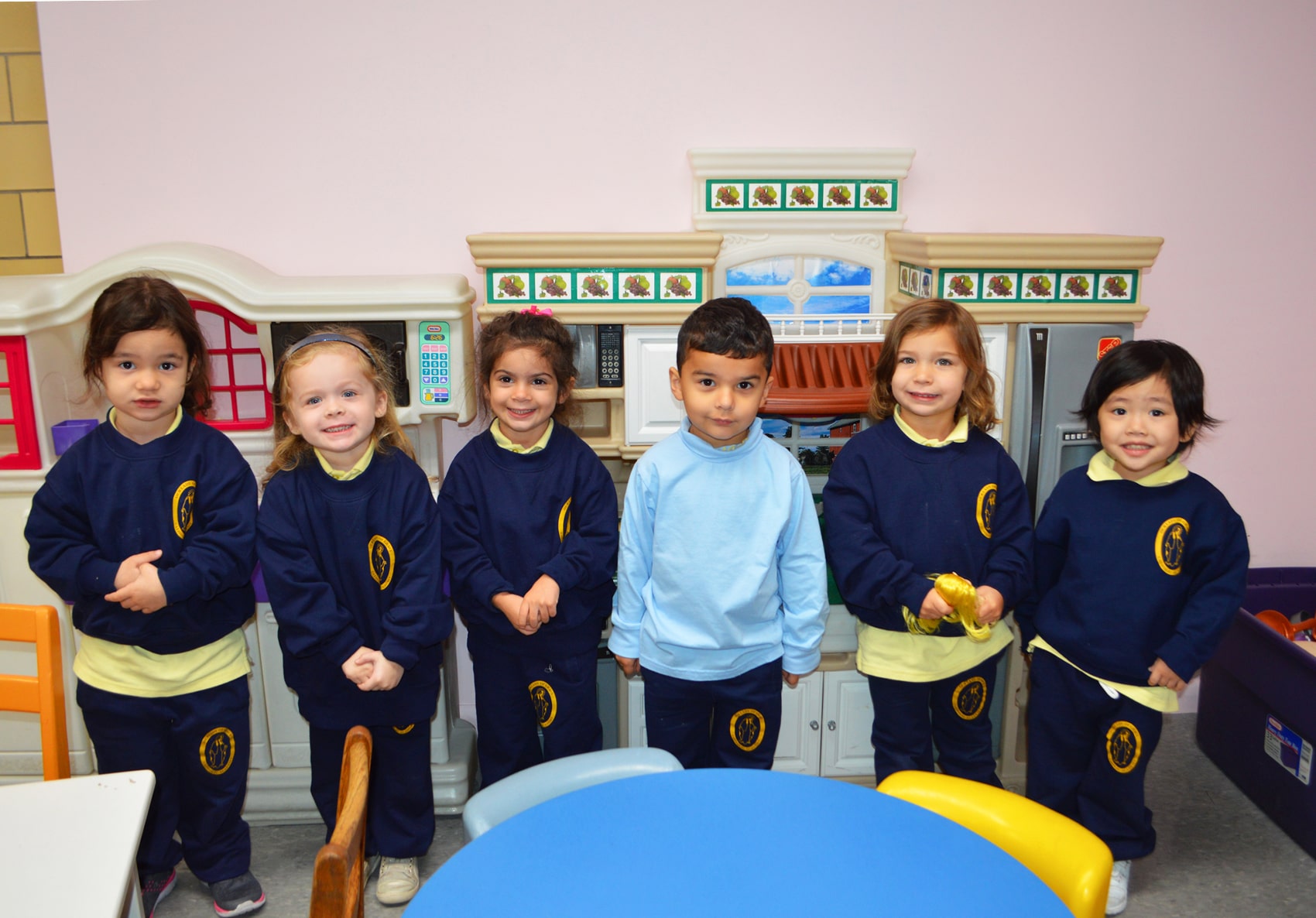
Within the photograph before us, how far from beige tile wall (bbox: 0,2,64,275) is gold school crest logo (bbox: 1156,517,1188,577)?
3.10m

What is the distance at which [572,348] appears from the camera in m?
2.42

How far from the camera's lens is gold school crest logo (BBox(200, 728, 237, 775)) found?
7.36ft

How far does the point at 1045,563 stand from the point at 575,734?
1205mm

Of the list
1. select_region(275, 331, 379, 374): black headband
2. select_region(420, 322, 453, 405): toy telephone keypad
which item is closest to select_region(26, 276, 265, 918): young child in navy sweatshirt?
select_region(275, 331, 379, 374): black headband

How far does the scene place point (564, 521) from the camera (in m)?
2.31

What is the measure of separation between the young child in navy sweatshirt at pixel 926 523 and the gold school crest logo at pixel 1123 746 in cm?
29

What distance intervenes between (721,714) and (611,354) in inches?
38.8

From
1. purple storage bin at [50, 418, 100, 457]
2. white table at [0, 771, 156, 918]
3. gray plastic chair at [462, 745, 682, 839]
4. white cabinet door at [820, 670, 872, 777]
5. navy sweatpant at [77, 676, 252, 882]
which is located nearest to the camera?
white table at [0, 771, 156, 918]

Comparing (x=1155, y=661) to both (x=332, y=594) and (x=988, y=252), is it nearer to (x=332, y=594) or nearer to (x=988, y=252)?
(x=988, y=252)

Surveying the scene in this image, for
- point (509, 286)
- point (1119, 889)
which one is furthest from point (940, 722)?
point (509, 286)

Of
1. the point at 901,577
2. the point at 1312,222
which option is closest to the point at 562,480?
the point at 901,577

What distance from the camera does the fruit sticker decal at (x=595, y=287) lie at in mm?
2584

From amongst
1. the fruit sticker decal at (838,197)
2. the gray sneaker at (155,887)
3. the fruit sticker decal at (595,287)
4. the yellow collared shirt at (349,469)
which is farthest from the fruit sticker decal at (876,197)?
the gray sneaker at (155,887)

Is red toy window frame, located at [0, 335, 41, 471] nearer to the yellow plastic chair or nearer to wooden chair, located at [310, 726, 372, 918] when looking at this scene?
wooden chair, located at [310, 726, 372, 918]
